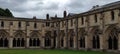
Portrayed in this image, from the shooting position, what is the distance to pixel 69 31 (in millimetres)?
57188

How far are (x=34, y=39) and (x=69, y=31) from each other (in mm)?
10769

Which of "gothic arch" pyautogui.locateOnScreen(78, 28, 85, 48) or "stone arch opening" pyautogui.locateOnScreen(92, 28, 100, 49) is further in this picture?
"gothic arch" pyautogui.locateOnScreen(78, 28, 85, 48)

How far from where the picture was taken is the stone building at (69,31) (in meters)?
44.0

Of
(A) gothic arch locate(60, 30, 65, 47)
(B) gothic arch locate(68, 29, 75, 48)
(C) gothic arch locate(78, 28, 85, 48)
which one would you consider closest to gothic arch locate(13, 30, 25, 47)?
(A) gothic arch locate(60, 30, 65, 47)

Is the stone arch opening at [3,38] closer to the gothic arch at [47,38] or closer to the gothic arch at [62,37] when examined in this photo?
the gothic arch at [47,38]

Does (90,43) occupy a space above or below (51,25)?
below

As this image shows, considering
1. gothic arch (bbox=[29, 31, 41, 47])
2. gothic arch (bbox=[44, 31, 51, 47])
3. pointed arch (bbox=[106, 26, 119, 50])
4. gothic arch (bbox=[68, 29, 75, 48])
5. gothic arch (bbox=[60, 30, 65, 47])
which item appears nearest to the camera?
pointed arch (bbox=[106, 26, 119, 50])

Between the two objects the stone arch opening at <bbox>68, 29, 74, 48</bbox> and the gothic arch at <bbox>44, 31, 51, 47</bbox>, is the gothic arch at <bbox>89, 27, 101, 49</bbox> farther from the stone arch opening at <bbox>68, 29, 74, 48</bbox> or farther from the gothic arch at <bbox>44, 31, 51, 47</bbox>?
the gothic arch at <bbox>44, 31, 51, 47</bbox>

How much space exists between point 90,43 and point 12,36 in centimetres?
2050

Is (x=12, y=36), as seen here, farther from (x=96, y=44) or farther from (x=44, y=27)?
(x=96, y=44)

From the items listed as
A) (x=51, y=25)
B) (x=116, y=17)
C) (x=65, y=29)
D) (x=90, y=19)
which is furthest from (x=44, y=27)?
(x=116, y=17)

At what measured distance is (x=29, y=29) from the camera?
63.3m

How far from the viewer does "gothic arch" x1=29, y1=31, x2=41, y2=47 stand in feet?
208

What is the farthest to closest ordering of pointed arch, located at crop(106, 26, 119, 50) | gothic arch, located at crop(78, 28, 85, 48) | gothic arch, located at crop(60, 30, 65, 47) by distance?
1. gothic arch, located at crop(60, 30, 65, 47)
2. gothic arch, located at crop(78, 28, 85, 48)
3. pointed arch, located at crop(106, 26, 119, 50)
